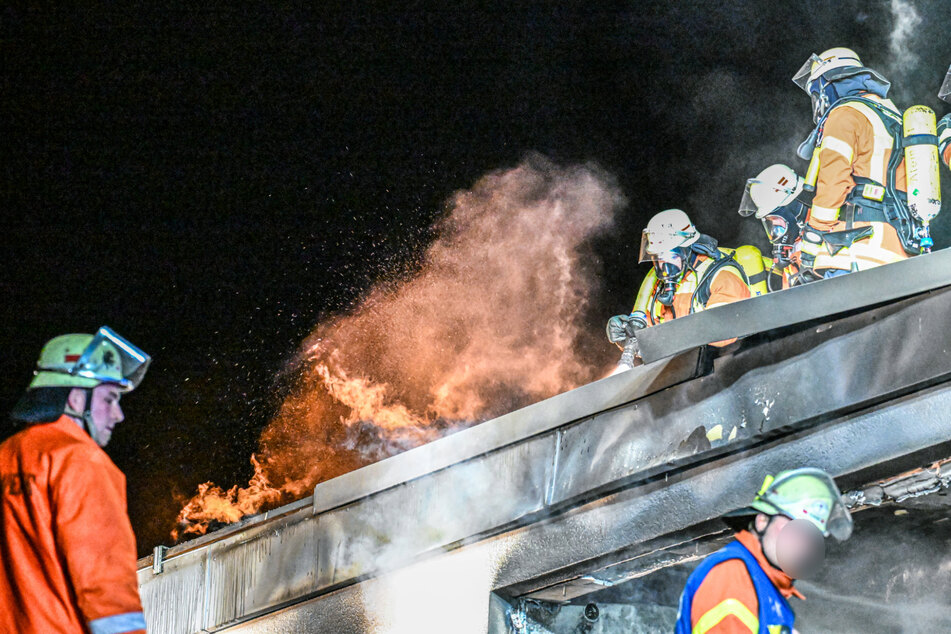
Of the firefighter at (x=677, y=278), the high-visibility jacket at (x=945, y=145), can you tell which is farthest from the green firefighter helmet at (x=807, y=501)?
the firefighter at (x=677, y=278)

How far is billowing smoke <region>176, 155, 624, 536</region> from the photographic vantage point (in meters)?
11.4

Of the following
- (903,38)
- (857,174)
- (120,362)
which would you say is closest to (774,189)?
(857,174)

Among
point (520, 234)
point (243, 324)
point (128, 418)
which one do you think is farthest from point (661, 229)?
point (128, 418)

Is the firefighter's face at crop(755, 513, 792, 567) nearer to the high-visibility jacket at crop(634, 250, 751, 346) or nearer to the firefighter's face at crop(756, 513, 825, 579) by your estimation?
the firefighter's face at crop(756, 513, 825, 579)

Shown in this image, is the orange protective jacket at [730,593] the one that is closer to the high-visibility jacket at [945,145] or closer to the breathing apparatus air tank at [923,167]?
the breathing apparatus air tank at [923,167]

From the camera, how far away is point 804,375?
11.9ft

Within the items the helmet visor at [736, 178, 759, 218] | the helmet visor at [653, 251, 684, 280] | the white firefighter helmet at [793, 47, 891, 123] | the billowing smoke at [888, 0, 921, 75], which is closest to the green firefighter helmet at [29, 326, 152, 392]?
the white firefighter helmet at [793, 47, 891, 123]

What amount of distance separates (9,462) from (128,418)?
9725 mm

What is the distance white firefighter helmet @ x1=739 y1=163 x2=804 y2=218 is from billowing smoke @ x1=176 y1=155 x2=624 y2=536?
5018mm

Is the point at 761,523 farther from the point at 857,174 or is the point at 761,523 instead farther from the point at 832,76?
the point at 832,76

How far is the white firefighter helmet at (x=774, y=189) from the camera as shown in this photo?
723cm

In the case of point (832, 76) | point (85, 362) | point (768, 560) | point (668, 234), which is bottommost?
point (768, 560)

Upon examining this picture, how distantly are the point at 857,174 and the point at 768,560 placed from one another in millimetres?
4535

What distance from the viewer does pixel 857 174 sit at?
244 inches
